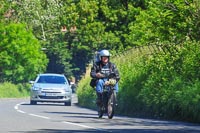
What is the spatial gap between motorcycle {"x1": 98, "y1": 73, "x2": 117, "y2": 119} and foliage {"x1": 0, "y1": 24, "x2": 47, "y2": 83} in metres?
42.2

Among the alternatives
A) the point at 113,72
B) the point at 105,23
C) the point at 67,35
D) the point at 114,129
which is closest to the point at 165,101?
the point at 113,72

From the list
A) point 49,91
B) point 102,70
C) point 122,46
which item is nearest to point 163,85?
point 102,70

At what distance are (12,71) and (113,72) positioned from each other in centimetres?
4453

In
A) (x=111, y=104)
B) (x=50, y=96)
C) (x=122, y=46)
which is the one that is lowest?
(x=111, y=104)

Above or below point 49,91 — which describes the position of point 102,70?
above

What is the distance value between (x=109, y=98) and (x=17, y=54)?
1721 inches

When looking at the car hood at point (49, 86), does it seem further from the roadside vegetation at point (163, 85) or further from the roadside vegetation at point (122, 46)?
the roadside vegetation at point (163, 85)

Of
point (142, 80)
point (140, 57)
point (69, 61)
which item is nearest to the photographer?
point (142, 80)

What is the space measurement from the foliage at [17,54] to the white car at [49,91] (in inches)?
991

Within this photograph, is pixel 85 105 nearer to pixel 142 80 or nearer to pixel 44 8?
pixel 142 80

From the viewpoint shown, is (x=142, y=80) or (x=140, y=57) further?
(x=140, y=57)

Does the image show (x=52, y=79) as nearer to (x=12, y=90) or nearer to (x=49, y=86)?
(x=49, y=86)

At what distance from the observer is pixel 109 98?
2388 cm

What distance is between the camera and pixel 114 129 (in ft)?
60.1
